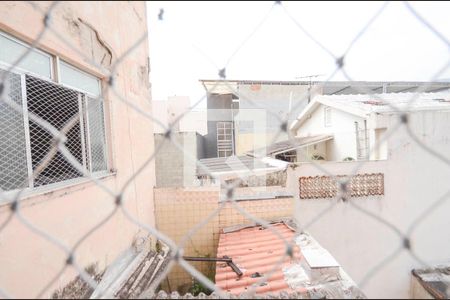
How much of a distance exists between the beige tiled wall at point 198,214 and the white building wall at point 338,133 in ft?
6.24

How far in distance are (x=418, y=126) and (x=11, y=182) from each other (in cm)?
500

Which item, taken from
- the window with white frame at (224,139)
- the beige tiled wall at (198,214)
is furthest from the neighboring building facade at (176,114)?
the window with white frame at (224,139)

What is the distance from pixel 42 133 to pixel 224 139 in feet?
22.9

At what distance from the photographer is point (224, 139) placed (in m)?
8.62

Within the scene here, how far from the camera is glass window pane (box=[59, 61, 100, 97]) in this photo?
1953mm

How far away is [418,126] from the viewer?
4035mm

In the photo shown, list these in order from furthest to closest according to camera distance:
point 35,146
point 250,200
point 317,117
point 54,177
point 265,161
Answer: point 317,117, point 265,161, point 250,200, point 54,177, point 35,146

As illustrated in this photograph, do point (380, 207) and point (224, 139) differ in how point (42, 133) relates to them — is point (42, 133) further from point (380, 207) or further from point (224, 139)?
point (224, 139)

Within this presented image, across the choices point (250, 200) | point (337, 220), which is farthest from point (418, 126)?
point (250, 200)

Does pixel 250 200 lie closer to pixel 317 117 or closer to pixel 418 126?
pixel 418 126

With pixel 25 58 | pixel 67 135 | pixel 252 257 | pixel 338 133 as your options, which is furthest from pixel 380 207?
pixel 25 58

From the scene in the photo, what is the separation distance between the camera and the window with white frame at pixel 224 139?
833 centimetres

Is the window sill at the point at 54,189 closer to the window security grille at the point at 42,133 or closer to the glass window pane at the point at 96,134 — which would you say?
the window security grille at the point at 42,133

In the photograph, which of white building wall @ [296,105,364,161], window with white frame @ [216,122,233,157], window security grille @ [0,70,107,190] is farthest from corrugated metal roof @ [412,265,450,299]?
window with white frame @ [216,122,233,157]
